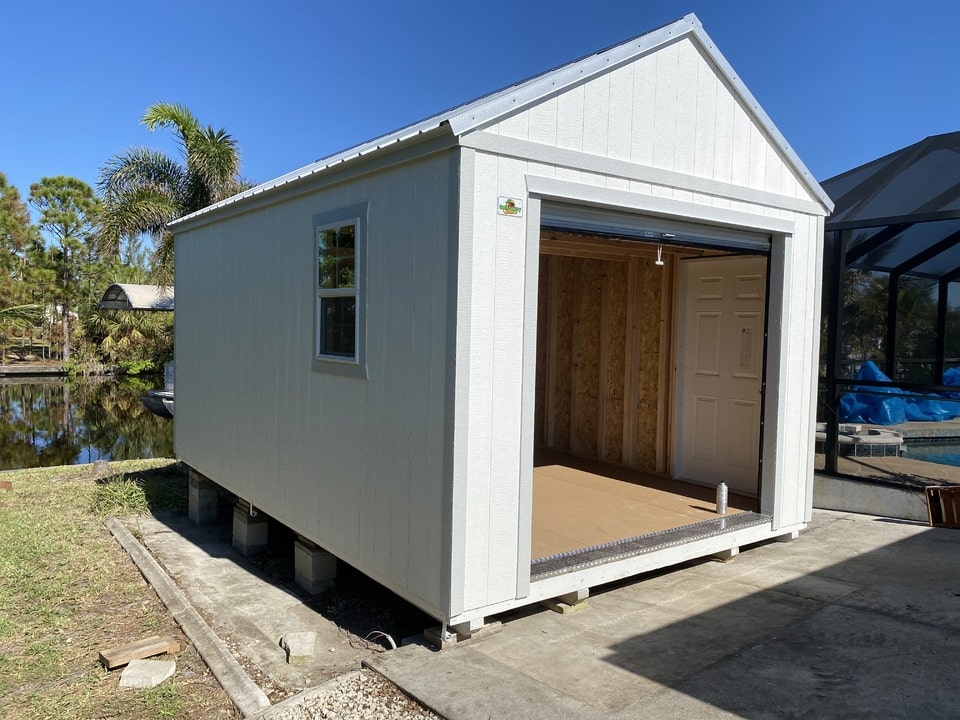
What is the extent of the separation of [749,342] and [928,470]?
2007mm

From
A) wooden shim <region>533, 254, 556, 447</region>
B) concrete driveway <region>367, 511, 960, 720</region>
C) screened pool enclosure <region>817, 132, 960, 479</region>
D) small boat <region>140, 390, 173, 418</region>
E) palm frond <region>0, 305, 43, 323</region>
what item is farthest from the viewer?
palm frond <region>0, 305, 43, 323</region>

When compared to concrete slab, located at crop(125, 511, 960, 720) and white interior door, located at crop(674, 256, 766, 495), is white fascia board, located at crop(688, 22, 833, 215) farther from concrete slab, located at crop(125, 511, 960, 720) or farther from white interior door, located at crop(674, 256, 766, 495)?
concrete slab, located at crop(125, 511, 960, 720)

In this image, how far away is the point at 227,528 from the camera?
7934 mm

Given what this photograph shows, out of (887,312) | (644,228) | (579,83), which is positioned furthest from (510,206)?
(887,312)

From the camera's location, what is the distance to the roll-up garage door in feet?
14.5

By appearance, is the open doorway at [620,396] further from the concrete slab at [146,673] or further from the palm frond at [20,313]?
the palm frond at [20,313]

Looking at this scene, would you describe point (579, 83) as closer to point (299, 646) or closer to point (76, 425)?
point (299, 646)

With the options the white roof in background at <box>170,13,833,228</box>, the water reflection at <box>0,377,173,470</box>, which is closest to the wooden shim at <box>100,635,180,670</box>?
the white roof in background at <box>170,13,833,228</box>

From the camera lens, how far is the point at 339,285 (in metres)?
5.03

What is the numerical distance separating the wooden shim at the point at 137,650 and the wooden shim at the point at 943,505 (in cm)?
606

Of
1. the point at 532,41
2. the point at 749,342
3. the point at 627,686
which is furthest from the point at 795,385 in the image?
the point at 532,41

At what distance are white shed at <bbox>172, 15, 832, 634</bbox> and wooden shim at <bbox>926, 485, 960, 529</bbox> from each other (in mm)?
1371

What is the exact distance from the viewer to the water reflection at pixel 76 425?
47.6ft

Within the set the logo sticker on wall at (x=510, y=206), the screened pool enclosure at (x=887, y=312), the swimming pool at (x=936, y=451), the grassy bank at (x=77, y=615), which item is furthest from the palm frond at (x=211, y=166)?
the swimming pool at (x=936, y=451)
